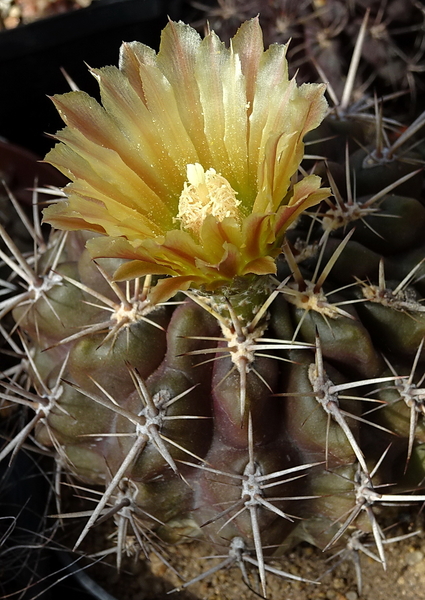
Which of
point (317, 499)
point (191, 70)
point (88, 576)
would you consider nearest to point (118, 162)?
point (191, 70)

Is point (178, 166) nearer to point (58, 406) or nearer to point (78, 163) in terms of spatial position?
point (78, 163)

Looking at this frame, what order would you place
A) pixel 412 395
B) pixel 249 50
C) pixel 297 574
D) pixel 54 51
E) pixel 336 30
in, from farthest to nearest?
pixel 54 51 → pixel 336 30 → pixel 297 574 → pixel 412 395 → pixel 249 50

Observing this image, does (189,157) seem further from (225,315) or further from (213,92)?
(225,315)

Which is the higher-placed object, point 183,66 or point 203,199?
point 183,66

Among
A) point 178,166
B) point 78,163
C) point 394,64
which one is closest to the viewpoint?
point 78,163

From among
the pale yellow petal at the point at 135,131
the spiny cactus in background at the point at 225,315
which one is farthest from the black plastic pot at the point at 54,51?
the pale yellow petal at the point at 135,131

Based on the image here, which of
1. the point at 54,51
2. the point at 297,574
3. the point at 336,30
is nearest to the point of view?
the point at 297,574

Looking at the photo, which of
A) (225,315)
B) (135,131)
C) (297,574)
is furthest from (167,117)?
(297,574)

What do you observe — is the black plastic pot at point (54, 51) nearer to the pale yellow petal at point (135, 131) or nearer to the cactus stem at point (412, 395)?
the pale yellow petal at point (135, 131)
